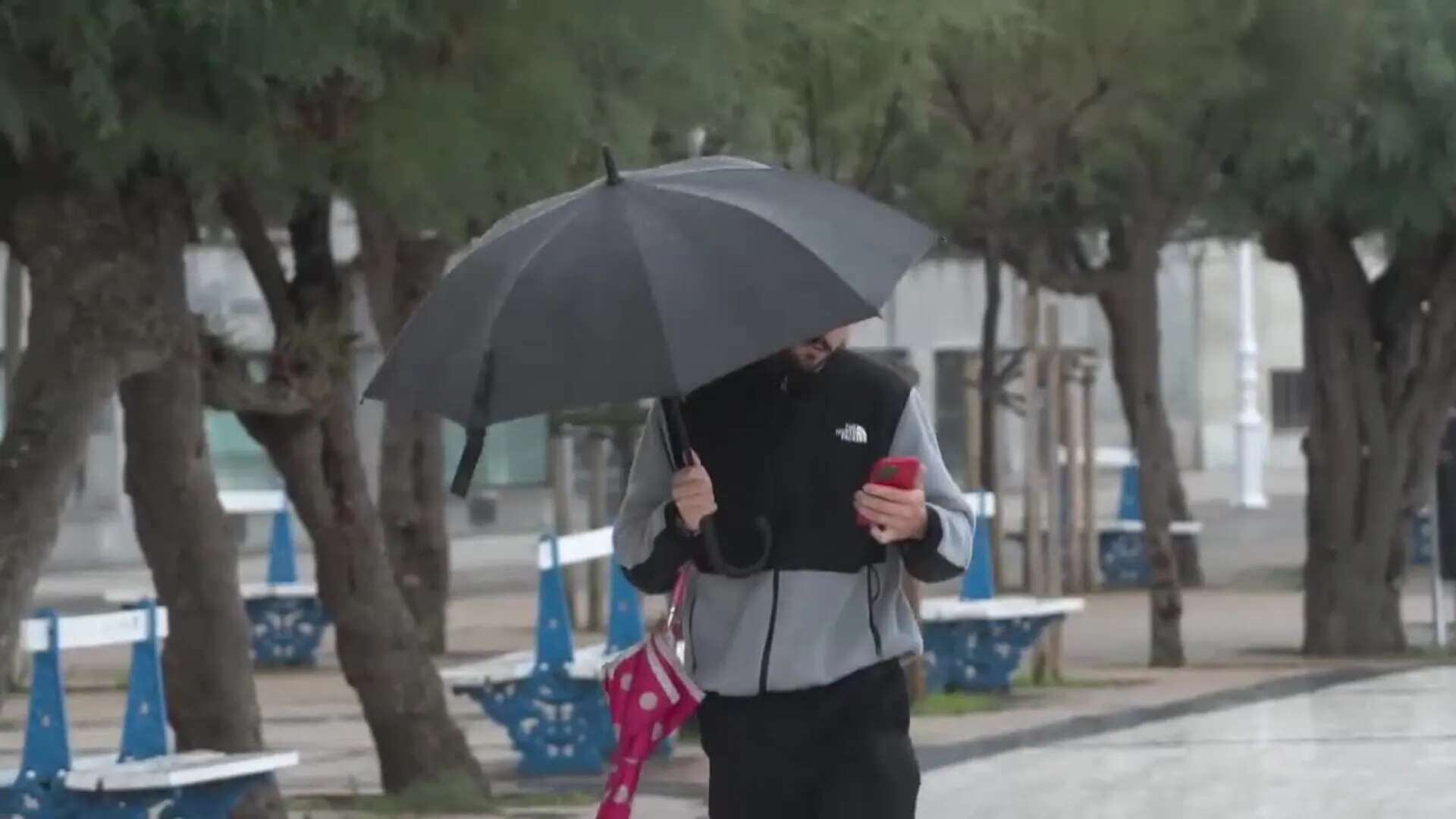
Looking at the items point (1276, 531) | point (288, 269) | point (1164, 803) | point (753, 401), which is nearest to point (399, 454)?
point (288, 269)

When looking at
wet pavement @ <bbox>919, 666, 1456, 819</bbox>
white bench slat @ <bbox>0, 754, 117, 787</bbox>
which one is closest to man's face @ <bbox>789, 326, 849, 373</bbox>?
white bench slat @ <bbox>0, 754, 117, 787</bbox>

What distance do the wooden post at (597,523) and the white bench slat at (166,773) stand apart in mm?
9623

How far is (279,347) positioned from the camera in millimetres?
9898

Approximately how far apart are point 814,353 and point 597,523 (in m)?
13.3

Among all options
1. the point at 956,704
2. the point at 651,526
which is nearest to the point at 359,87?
the point at 651,526

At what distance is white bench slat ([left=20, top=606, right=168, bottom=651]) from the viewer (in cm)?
846

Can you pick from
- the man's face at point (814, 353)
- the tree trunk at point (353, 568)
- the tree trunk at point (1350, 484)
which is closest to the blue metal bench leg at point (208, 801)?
the tree trunk at point (353, 568)

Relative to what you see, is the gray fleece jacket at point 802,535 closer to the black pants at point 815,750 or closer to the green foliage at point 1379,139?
the black pants at point 815,750

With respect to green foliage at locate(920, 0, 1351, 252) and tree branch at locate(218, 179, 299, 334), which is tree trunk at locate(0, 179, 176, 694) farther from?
green foliage at locate(920, 0, 1351, 252)

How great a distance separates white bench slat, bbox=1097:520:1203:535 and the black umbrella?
17787 millimetres

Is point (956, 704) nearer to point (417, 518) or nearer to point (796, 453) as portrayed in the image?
point (417, 518)

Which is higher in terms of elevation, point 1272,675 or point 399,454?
point 399,454

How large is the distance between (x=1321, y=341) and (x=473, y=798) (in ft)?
28.1

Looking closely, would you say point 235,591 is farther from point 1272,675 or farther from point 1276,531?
point 1276,531
